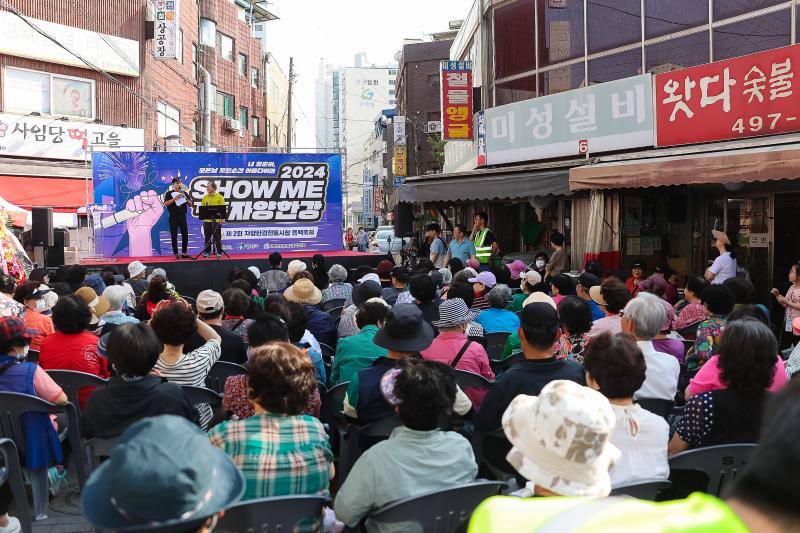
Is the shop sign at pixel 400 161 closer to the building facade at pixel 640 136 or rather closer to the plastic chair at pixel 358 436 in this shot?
the building facade at pixel 640 136

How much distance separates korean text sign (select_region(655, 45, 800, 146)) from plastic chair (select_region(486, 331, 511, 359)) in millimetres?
5021

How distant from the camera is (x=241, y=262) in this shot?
14883 millimetres

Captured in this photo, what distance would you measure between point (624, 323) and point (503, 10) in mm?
11173

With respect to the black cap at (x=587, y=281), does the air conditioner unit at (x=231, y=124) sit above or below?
above

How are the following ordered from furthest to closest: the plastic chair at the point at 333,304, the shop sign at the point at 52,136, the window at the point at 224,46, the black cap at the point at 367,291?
the window at the point at 224,46
the shop sign at the point at 52,136
the plastic chair at the point at 333,304
the black cap at the point at 367,291

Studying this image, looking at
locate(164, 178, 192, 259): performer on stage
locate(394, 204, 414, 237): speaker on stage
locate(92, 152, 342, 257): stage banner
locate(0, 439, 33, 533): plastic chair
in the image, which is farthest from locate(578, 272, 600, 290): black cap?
locate(92, 152, 342, 257): stage banner

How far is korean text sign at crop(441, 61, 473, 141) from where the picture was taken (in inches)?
574

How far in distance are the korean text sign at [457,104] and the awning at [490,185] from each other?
132 cm

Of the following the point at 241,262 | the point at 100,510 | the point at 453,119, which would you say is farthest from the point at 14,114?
the point at 100,510

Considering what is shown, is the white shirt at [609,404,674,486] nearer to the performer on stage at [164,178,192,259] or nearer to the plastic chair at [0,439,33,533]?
the plastic chair at [0,439,33,533]

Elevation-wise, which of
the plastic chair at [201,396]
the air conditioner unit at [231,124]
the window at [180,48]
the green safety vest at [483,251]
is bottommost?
the plastic chair at [201,396]

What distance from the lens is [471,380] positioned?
4.41 meters

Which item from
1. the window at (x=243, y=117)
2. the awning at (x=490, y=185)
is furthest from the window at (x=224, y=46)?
the awning at (x=490, y=185)

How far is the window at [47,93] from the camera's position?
2109 centimetres
